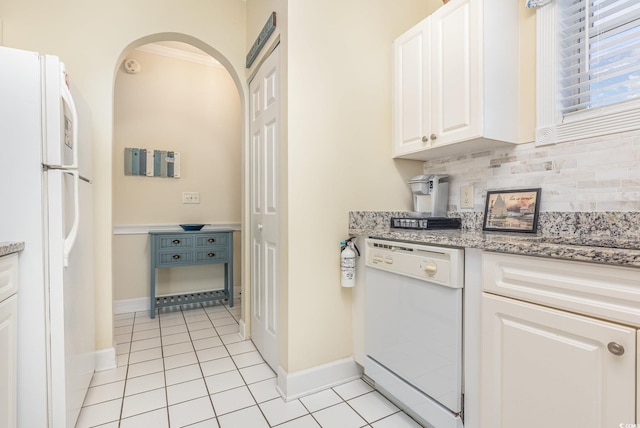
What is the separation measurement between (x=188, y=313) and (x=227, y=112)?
7.27 ft

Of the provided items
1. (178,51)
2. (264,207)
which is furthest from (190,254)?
(178,51)

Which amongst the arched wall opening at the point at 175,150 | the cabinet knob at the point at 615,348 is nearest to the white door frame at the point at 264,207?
the arched wall opening at the point at 175,150

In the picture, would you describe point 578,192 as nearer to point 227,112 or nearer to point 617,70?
point 617,70

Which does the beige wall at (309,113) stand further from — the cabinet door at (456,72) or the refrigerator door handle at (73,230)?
the refrigerator door handle at (73,230)

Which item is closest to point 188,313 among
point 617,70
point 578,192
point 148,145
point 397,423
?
point 148,145

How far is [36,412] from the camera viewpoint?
1117 millimetres

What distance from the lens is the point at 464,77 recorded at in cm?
150

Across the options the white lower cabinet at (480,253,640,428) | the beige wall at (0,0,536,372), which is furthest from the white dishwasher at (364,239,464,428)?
the beige wall at (0,0,536,372)

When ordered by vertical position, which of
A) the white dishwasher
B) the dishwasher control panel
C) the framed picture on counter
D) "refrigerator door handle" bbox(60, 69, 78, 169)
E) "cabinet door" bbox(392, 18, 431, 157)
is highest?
"cabinet door" bbox(392, 18, 431, 157)

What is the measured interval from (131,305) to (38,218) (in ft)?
7.19

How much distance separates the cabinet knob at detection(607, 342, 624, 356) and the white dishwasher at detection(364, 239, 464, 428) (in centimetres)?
43

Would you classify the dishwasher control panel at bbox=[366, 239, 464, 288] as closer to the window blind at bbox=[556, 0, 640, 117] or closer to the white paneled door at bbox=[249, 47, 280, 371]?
the white paneled door at bbox=[249, 47, 280, 371]

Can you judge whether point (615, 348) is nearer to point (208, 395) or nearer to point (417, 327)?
point (417, 327)

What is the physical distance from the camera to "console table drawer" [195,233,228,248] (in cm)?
297
